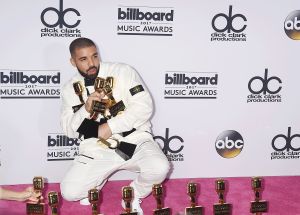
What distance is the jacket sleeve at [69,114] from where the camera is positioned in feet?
9.05

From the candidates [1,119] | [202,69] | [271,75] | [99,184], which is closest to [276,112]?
[271,75]

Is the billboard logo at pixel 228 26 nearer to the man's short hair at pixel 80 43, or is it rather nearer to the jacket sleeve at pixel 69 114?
the man's short hair at pixel 80 43

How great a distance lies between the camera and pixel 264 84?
3.32 m

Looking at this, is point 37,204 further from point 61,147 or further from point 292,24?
point 292,24

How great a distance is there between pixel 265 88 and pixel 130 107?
1.06m

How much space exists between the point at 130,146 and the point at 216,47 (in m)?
0.91

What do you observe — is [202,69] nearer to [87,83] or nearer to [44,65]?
[87,83]

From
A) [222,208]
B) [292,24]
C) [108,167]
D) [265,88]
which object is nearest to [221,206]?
[222,208]

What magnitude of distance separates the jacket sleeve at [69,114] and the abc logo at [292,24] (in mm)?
1497

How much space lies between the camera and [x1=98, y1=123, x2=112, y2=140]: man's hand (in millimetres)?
2773

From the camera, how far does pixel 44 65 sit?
10.0 feet

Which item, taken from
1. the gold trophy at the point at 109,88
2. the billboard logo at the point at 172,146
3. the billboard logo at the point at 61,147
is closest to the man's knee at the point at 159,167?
the gold trophy at the point at 109,88

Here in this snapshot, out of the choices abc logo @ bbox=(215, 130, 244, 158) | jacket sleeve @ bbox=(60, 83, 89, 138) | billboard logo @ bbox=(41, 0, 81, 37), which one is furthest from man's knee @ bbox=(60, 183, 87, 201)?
abc logo @ bbox=(215, 130, 244, 158)

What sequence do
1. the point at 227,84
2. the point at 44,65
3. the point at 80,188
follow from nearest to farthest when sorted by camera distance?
the point at 80,188
the point at 44,65
the point at 227,84
